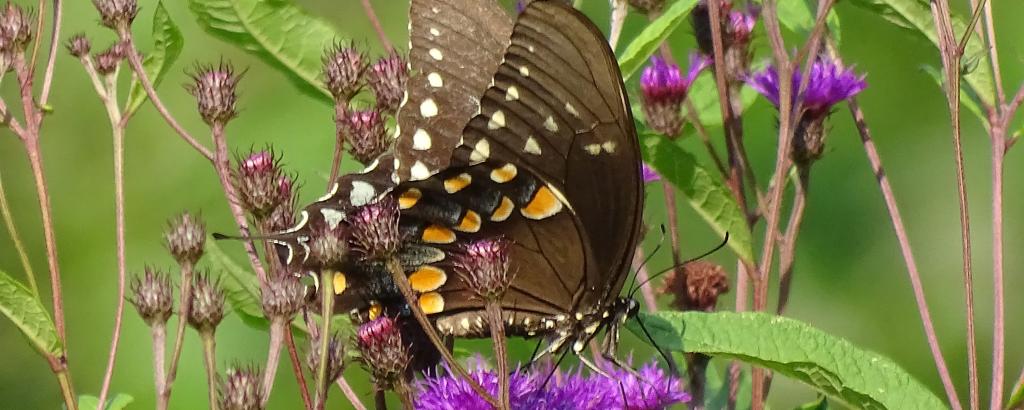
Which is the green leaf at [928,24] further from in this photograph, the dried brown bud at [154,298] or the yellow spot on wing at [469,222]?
the dried brown bud at [154,298]

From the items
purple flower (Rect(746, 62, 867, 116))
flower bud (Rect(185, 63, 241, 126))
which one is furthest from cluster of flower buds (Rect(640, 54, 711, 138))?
Answer: flower bud (Rect(185, 63, 241, 126))

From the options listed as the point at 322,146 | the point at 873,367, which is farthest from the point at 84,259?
the point at 873,367

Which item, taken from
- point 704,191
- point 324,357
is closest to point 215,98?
point 324,357

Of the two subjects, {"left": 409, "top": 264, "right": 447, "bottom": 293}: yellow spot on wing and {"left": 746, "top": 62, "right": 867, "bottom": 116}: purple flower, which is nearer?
{"left": 409, "top": 264, "right": 447, "bottom": 293}: yellow spot on wing

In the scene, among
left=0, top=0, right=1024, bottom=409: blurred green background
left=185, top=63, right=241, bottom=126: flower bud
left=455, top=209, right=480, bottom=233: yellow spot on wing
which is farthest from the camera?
left=0, top=0, right=1024, bottom=409: blurred green background

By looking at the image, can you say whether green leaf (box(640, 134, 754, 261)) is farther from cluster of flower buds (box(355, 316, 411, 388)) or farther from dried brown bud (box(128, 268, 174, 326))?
dried brown bud (box(128, 268, 174, 326))

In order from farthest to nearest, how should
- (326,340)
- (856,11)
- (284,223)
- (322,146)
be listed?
(856,11) → (322,146) → (284,223) → (326,340)

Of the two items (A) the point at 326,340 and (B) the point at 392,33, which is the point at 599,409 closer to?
(A) the point at 326,340
